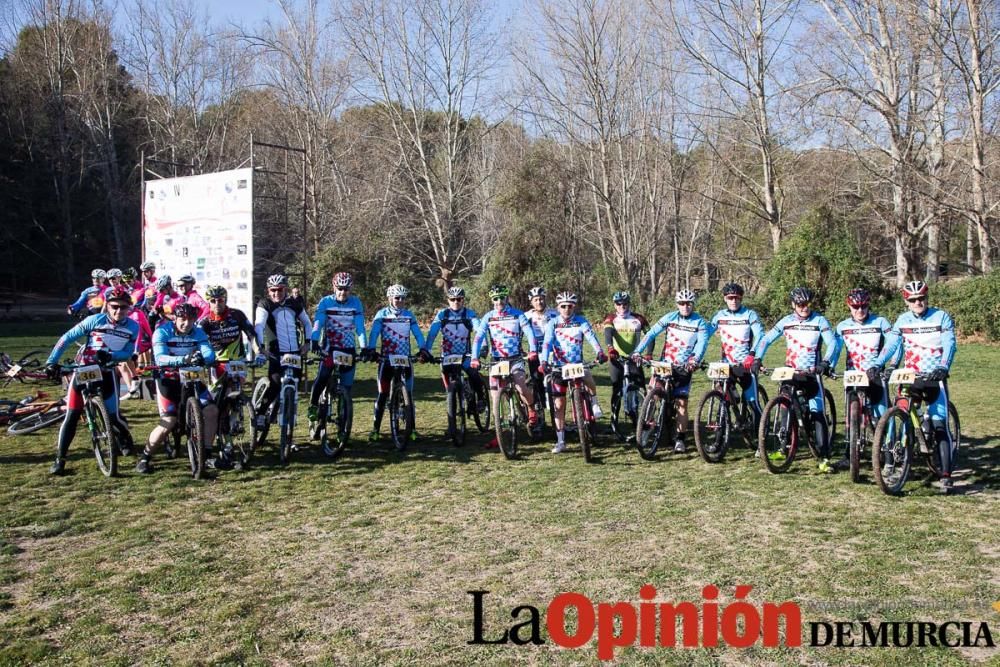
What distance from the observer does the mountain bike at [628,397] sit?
10.1 m

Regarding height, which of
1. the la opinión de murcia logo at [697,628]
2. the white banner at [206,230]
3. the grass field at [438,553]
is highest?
the white banner at [206,230]

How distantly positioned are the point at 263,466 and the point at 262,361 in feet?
3.99

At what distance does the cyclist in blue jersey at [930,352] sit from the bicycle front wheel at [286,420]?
591 cm

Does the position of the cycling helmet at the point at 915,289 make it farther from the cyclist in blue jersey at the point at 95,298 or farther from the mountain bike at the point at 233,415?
the cyclist in blue jersey at the point at 95,298

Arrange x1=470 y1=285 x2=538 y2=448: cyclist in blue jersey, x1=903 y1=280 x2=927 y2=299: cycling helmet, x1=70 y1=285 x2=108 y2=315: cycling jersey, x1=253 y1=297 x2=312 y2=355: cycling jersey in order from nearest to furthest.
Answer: x1=903 y1=280 x2=927 y2=299: cycling helmet < x1=253 y1=297 x2=312 y2=355: cycling jersey < x1=470 y1=285 x2=538 y2=448: cyclist in blue jersey < x1=70 y1=285 x2=108 y2=315: cycling jersey

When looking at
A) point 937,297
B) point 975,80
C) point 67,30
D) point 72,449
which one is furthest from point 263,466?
point 67,30

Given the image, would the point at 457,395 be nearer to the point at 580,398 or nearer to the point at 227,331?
the point at 580,398

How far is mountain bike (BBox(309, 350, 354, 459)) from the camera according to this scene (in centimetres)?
893

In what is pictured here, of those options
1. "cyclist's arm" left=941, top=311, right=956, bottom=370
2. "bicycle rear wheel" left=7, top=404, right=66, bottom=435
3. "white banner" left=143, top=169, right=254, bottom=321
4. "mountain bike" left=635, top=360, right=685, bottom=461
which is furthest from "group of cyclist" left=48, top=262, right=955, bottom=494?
"white banner" left=143, top=169, right=254, bottom=321

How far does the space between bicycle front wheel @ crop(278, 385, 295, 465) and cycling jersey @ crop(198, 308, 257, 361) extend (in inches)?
29.7

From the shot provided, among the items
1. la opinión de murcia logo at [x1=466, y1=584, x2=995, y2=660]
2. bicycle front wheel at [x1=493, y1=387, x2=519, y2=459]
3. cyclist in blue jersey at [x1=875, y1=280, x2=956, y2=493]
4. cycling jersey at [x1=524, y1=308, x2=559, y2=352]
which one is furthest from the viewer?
cycling jersey at [x1=524, y1=308, x2=559, y2=352]

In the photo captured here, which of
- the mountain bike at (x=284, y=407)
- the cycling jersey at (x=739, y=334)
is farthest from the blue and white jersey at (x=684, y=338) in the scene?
the mountain bike at (x=284, y=407)

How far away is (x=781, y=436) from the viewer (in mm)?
7965

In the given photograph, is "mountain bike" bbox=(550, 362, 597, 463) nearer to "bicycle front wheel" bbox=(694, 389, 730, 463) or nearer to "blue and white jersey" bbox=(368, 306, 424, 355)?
"bicycle front wheel" bbox=(694, 389, 730, 463)
